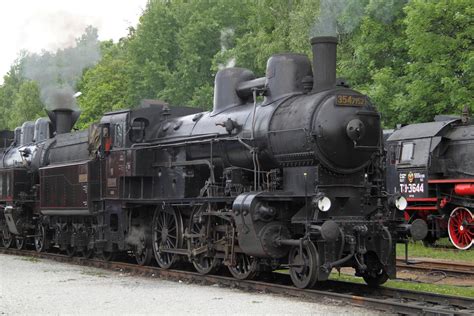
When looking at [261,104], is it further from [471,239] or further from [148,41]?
[148,41]


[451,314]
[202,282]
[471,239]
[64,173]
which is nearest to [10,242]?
[64,173]

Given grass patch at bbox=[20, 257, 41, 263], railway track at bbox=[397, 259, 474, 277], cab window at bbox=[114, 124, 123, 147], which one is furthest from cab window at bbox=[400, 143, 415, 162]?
grass patch at bbox=[20, 257, 41, 263]

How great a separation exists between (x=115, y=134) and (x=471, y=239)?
10.7 metres

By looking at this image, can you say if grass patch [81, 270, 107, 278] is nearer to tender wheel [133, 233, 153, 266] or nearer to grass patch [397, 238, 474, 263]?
tender wheel [133, 233, 153, 266]

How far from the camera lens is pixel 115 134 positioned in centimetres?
1661

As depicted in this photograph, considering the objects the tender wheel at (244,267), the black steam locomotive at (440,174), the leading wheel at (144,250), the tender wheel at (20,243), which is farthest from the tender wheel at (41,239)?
the black steam locomotive at (440,174)

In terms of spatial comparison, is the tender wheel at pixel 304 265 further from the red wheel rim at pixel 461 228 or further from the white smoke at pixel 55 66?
the white smoke at pixel 55 66

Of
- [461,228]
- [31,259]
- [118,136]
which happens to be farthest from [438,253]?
[31,259]

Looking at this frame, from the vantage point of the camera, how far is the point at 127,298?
11.0 meters

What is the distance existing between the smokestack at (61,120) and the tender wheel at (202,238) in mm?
10317

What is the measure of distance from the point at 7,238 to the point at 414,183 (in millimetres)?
13533

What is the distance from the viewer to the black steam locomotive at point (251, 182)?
454 inches

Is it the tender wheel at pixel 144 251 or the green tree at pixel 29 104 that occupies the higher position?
the green tree at pixel 29 104

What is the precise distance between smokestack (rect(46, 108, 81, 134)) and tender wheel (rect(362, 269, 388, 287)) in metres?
13.6
